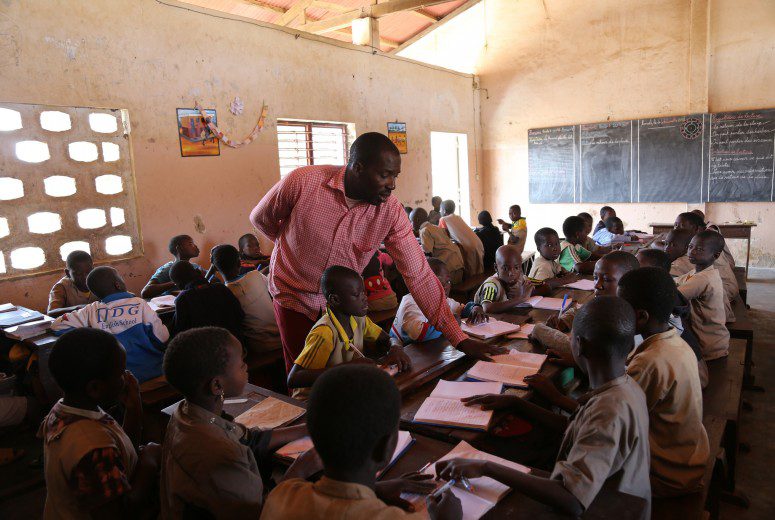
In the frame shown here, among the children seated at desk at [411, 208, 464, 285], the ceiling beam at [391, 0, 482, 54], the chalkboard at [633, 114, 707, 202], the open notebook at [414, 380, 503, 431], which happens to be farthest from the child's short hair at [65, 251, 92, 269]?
the chalkboard at [633, 114, 707, 202]

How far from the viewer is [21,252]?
3.89 m

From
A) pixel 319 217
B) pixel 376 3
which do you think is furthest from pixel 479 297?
pixel 376 3

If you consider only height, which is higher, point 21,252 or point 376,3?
point 376,3

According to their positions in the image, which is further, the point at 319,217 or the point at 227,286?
the point at 227,286

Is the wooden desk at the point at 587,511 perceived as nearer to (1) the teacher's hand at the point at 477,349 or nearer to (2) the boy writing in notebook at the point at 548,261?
(1) the teacher's hand at the point at 477,349

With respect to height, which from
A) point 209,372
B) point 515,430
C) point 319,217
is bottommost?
point 515,430

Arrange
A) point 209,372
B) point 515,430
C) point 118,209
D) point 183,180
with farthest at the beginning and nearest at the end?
point 183,180 → point 118,209 → point 515,430 → point 209,372

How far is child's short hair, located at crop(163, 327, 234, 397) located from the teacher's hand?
0.98 m

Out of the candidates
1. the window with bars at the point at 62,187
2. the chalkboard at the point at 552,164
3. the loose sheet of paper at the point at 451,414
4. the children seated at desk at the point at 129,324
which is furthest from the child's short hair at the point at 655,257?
the chalkboard at the point at 552,164

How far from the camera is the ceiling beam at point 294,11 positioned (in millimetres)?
6336

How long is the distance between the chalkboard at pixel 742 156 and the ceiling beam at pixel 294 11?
573 cm

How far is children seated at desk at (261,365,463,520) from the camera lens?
863 millimetres

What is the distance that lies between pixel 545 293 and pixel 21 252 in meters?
3.77

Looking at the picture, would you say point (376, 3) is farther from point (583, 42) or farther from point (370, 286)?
point (370, 286)
